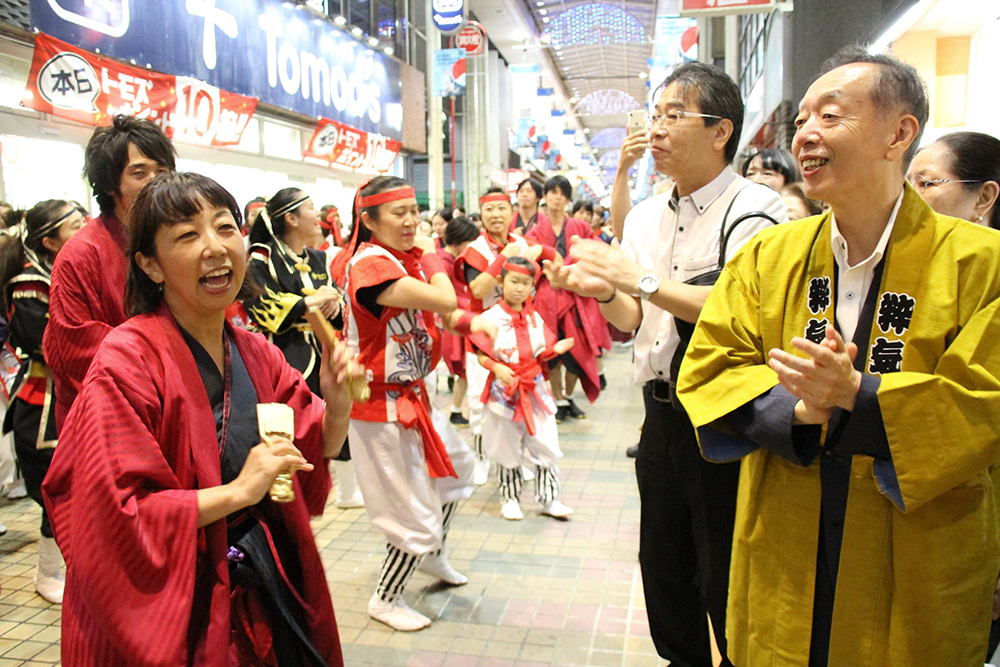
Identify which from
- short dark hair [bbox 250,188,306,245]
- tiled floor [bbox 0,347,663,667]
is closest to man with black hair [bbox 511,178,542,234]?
tiled floor [bbox 0,347,663,667]

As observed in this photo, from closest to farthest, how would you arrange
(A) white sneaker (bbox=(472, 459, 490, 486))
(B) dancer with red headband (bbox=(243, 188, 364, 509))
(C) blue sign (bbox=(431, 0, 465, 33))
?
(B) dancer with red headband (bbox=(243, 188, 364, 509)), (A) white sneaker (bbox=(472, 459, 490, 486)), (C) blue sign (bbox=(431, 0, 465, 33))

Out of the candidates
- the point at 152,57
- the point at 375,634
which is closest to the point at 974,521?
the point at 375,634

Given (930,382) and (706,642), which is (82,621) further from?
(706,642)

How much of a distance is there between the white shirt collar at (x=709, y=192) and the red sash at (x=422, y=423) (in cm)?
155

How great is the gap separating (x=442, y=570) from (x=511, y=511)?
3.51ft

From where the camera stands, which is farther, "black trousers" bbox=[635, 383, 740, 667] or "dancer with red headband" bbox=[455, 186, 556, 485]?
"dancer with red headband" bbox=[455, 186, 556, 485]

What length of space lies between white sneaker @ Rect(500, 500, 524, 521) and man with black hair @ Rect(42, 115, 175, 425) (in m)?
2.78

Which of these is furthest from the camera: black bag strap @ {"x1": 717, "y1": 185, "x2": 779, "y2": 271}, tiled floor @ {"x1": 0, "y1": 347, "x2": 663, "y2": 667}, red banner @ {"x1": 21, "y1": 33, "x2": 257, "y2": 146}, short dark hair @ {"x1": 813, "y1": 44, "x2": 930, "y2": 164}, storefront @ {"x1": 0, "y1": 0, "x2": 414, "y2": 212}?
storefront @ {"x1": 0, "y1": 0, "x2": 414, "y2": 212}

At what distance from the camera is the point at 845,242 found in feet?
5.91

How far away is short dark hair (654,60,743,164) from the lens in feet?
7.94

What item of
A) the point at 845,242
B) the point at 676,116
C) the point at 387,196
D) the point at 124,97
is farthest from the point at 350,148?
the point at 845,242

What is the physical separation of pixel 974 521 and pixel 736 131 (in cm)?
143

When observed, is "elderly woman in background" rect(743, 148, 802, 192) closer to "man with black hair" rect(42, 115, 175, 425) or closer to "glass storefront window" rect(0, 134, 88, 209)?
"man with black hair" rect(42, 115, 175, 425)

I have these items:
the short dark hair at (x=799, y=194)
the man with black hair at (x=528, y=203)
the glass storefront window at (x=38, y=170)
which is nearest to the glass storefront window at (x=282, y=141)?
the glass storefront window at (x=38, y=170)
